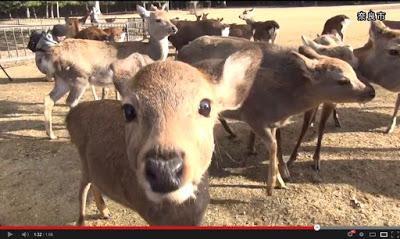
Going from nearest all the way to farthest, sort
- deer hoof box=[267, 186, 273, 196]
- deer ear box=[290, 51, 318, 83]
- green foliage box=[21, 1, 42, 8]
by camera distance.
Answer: deer hoof box=[267, 186, 273, 196] < deer ear box=[290, 51, 318, 83] < green foliage box=[21, 1, 42, 8]

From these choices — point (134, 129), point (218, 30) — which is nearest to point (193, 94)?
point (134, 129)

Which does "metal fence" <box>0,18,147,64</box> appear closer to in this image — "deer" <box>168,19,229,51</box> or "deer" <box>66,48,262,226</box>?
"deer" <box>168,19,229,51</box>

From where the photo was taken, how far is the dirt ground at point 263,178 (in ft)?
14.5

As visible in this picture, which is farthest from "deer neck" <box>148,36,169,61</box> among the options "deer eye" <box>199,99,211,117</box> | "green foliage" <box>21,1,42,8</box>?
"green foliage" <box>21,1,42,8</box>

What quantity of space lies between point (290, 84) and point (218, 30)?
859 cm

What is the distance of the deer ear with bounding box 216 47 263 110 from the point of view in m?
2.92

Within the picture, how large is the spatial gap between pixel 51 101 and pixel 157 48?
2542 millimetres

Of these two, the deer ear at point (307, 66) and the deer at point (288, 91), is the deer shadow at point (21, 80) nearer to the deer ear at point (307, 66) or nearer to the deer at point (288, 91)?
the deer at point (288, 91)

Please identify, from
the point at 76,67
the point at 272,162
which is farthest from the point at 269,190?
the point at 76,67

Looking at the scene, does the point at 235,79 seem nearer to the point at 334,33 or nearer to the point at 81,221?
the point at 81,221

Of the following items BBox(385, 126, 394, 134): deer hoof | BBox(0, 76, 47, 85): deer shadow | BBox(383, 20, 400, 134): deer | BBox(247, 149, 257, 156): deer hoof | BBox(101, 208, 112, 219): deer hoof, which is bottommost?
BBox(0, 76, 47, 85): deer shadow

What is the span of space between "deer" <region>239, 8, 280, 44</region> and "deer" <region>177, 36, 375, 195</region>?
19.5ft

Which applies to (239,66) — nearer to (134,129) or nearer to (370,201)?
(134,129)

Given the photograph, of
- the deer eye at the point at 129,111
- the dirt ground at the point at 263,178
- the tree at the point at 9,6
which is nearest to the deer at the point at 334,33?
the dirt ground at the point at 263,178
